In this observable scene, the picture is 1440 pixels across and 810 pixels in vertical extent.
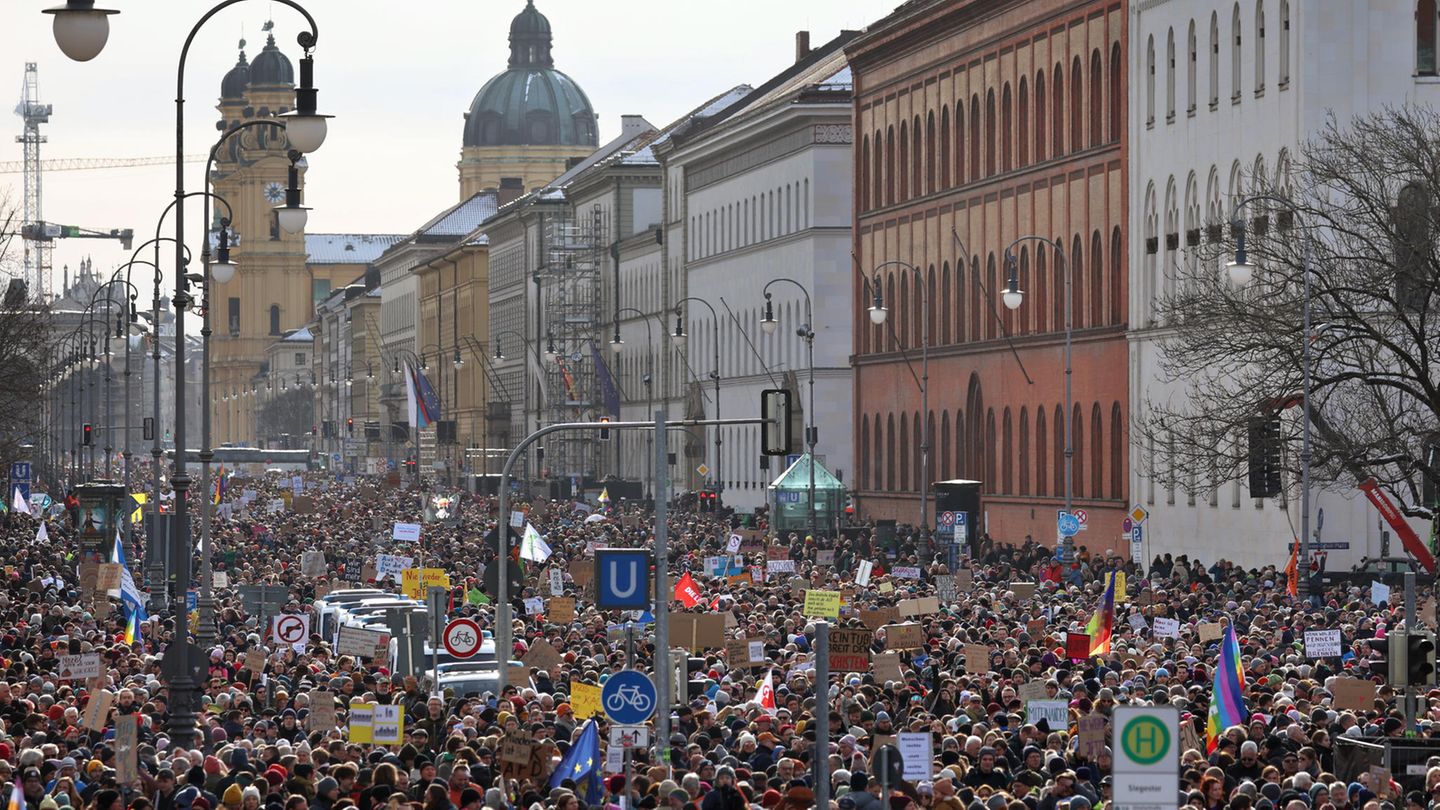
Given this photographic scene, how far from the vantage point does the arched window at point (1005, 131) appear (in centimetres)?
7369

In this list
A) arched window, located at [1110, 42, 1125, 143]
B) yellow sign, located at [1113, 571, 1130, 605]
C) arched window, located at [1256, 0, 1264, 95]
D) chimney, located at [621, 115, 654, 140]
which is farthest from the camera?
chimney, located at [621, 115, 654, 140]

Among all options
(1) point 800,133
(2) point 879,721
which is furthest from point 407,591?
(1) point 800,133

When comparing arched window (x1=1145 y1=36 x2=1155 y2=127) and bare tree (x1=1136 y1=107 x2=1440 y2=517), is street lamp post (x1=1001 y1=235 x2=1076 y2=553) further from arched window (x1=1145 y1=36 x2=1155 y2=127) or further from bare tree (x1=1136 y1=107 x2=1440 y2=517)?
bare tree (x1=1136 y1=107 x2=1440 y2=517)

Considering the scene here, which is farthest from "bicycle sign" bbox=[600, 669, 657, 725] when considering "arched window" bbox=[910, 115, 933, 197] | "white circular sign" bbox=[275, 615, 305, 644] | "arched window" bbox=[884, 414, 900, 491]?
"arched window" bbox=[884, 414, 900, 491]

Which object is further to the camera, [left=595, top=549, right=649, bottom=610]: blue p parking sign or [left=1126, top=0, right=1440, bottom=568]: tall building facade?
[left=1126, top=0, right=1440, bottom=568]: tall building facade

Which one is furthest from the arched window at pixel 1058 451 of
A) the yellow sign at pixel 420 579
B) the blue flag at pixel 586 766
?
the blue flag at pixel 586 766

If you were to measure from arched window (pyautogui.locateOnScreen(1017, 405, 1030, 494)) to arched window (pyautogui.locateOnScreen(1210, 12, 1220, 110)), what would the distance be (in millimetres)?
13308

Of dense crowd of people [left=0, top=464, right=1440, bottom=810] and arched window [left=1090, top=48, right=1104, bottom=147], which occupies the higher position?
arched window [left=1090, top=48, right=1104, bottom=147]

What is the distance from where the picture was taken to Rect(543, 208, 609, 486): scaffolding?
433 ft

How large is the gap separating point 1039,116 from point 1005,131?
2564mm

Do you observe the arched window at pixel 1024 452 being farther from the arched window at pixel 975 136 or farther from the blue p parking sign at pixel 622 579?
the blue p parking sign at pixel 622 579

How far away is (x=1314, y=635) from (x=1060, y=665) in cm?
242

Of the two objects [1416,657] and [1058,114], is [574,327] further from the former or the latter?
[1416,657]

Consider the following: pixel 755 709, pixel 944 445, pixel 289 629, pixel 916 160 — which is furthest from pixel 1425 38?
pixel 755 709
